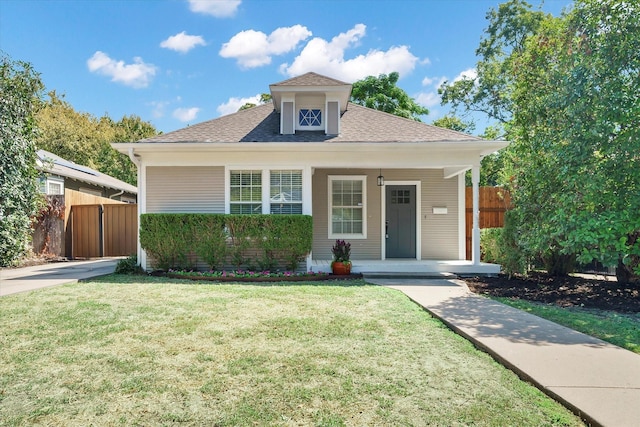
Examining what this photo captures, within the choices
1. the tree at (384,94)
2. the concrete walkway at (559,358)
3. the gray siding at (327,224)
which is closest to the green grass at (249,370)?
A: the concrete walkway at (559,358)

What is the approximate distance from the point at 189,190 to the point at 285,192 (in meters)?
2.35

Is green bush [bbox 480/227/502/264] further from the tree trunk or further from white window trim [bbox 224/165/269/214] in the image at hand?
white window trim [bbox 224/165/269/214]

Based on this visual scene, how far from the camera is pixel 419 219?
10109mm

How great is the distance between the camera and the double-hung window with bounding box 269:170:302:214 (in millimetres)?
8883

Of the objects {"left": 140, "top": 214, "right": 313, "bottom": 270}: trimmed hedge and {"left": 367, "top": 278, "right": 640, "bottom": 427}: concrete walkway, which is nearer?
{"left": 367, "top": 278, "right": 640, "bottom": 427}: concrete walkway

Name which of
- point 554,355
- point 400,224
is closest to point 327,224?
point 400,224

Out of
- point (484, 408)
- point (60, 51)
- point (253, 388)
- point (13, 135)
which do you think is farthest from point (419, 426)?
point (60, 51)

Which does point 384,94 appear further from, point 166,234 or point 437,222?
point 166,234

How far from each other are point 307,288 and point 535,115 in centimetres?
538

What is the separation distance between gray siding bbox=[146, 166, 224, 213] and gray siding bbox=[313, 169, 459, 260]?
2670mm

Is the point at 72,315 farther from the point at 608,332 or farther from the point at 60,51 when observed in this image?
the point at 60,51

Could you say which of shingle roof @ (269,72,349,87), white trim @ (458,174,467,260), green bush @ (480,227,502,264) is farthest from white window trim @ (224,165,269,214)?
green bush @ (480,227,502,264)

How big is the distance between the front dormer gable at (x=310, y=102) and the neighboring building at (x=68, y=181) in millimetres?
7634

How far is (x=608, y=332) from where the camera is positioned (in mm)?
4152
